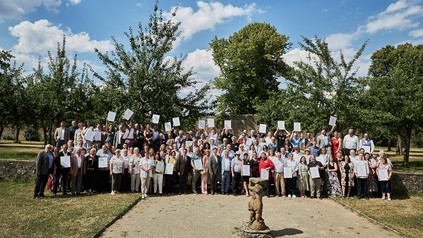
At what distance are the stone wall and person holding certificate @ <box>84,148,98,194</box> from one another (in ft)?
11.6

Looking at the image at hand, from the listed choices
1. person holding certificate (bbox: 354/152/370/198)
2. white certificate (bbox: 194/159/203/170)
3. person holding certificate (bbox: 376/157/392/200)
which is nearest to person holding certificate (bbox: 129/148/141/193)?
white certificate (bbox: 194/159/203/170)

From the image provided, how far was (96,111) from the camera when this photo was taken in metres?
19.3

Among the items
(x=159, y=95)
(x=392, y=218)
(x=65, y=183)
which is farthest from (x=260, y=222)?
(x=159, y=95)

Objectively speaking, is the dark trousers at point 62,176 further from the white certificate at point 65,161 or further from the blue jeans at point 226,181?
the blue jeans at point 226,181

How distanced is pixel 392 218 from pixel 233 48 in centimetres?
2750

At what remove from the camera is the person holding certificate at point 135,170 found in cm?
1327

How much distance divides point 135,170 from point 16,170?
20.5 feet

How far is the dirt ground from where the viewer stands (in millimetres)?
8670

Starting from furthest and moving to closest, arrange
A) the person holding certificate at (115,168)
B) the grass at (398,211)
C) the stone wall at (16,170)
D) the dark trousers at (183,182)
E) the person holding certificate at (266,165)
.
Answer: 1. the stone wall at (16,170)
2. the dark trousers at (183,182)
3. the person holding certificate at (266,165)
4. the person holding certificate at (115,168)
5. the grass at (398,211)

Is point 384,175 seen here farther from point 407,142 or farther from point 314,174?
point 407,142

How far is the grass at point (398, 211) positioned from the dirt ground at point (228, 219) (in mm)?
478

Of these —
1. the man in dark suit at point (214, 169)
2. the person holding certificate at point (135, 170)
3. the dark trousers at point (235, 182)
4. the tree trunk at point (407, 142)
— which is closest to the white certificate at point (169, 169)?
the person holding certificate at point (135, 170)

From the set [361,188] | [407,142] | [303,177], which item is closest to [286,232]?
[303,177]

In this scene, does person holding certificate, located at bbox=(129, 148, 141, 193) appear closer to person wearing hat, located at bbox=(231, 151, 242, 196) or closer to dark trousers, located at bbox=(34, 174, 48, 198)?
dark trousers, located at bbox=(34, 174, 48, 198)
